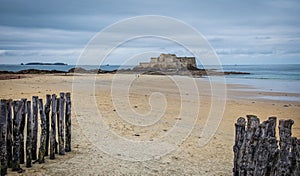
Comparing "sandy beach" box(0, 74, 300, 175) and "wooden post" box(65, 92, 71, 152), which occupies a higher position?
"wooden post" box(65, 92, 71, 152)

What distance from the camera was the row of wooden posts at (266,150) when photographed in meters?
4.64

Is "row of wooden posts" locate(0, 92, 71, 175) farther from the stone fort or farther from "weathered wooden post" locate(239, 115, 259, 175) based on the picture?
the stone fort

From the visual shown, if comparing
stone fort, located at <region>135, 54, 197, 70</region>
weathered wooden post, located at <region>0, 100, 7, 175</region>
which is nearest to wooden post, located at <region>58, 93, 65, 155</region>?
weathered wooden post, located at <region>0, 100, 7, 175</region>

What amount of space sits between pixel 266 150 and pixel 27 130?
14.6ft

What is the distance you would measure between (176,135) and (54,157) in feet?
12.3

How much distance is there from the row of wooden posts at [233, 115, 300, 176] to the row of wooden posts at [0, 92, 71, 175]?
3.77m

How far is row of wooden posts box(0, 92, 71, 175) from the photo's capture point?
18.9ft

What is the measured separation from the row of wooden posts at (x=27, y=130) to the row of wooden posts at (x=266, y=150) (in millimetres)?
3769

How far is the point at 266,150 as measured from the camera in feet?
15.9

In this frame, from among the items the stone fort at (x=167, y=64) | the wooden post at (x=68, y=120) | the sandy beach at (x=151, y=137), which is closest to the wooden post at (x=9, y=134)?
the sandy beach at (x=151, y=137)

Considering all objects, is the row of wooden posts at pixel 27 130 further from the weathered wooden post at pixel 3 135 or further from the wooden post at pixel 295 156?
the wooden post at pixel 295 156

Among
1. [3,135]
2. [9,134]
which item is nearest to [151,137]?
[9,134]

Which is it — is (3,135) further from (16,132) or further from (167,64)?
(167,64)

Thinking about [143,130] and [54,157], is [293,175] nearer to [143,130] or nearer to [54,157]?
[54,157]
